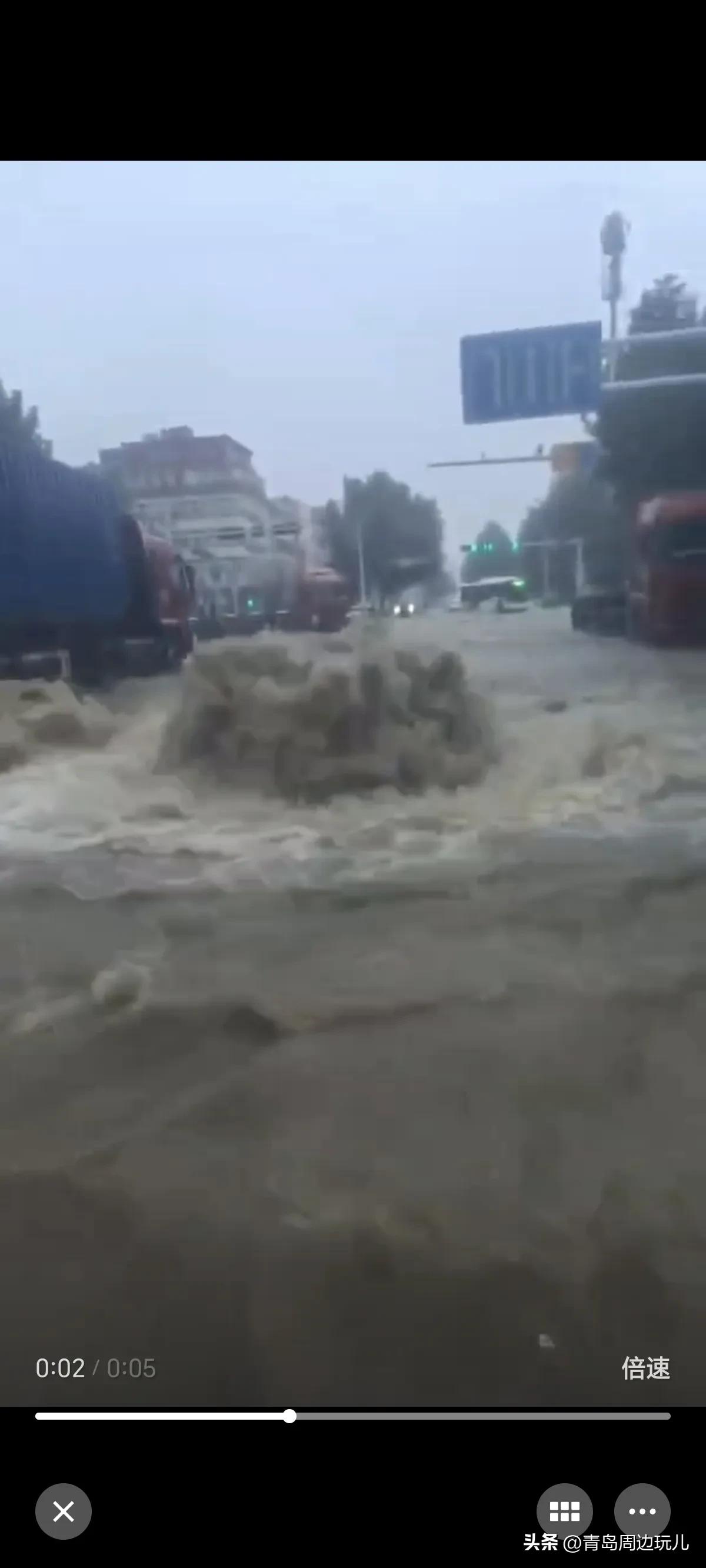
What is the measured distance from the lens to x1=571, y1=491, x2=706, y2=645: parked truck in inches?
33.4

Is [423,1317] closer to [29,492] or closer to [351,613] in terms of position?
[351,613]

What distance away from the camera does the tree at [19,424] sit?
83cm

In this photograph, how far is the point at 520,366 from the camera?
2.69 ft

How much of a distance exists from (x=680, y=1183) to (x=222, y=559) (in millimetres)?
620

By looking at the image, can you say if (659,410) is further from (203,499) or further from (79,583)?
(79,583)

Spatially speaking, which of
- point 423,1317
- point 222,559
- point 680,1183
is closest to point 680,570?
point 222,559

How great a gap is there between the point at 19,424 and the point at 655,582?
0.56 meters

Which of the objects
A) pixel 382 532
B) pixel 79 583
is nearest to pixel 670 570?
pixel 382 532

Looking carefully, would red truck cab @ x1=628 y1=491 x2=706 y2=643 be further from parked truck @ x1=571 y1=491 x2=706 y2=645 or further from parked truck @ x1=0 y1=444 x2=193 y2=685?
parked truck @ x1=0 y1=444 x2=193 y2=685

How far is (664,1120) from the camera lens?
80 centimetres

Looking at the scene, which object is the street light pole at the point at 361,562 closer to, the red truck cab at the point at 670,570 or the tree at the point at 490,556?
the tree at the point at 490,556
